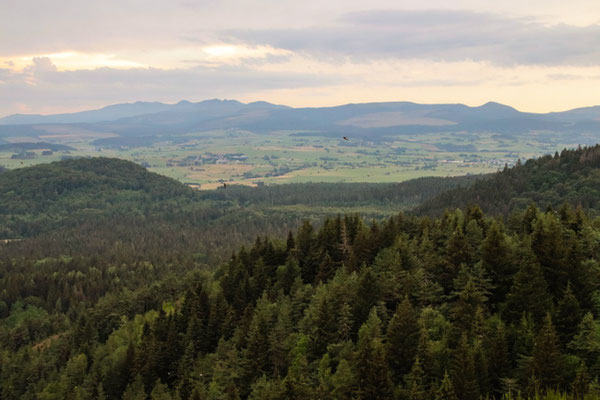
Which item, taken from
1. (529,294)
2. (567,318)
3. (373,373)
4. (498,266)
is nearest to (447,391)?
(373,373)

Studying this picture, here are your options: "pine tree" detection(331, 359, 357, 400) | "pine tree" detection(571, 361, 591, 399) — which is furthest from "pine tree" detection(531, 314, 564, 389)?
"pine tree" detection(331, 359, 357, 400)

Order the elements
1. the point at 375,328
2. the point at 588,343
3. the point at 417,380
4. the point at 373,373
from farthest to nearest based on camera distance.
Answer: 1. the point at 375,328
2. the point at 417,380
3. the point at 373,373
4. the point at 588,343

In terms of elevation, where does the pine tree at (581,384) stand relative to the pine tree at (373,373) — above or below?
above

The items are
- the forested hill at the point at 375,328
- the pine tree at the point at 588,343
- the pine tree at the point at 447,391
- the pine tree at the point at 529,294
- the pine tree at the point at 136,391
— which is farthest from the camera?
the pine tree at the point at 136,391

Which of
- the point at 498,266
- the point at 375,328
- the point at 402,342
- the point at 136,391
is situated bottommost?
the point at 136,391

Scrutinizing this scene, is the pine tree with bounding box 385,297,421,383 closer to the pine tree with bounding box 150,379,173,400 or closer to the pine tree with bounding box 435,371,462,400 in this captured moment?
the pine tree with bounding box 435,371,462,400

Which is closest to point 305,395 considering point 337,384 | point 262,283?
point 337,384

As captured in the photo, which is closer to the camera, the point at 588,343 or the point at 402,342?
the point at 588,343

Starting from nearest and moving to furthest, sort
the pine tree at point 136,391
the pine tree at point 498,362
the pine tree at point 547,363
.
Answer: the pine tree at point 547,363
the pine tree at point 498,362
the pine tree at point 136,391

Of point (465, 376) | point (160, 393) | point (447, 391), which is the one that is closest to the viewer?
point (447, 391)

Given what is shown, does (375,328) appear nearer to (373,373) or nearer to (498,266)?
(373,373)

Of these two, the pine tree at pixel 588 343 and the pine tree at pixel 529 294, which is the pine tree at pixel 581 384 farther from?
the pine tree at pixel 529 294

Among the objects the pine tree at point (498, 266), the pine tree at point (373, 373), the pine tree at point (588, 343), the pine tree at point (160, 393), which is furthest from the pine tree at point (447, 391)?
the pine tree at point (160, 393)

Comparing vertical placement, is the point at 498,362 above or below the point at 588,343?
below
